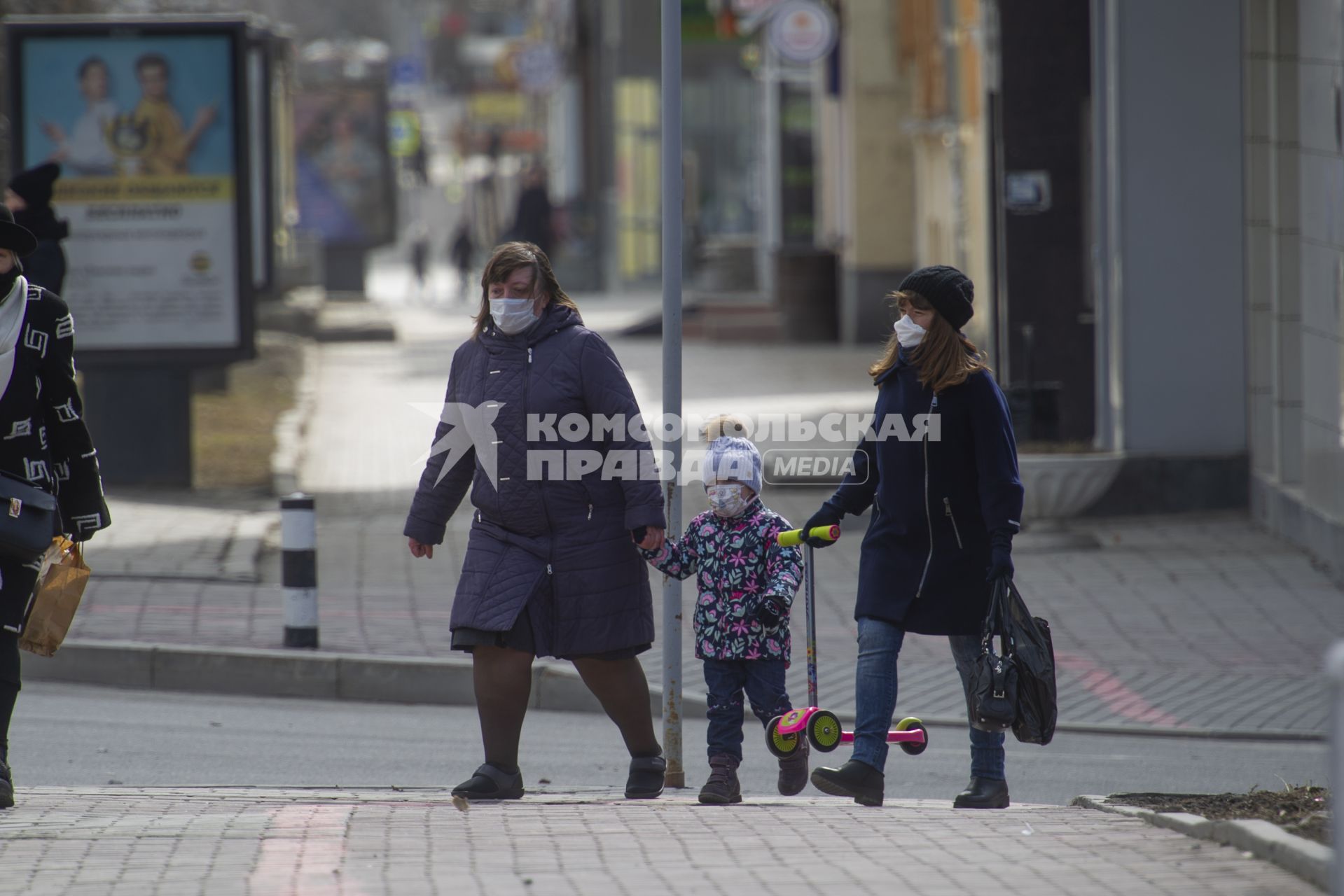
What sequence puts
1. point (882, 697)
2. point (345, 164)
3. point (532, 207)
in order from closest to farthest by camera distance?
1. point (882, 697)
2. point (532, 207)
3. point (345, 164)

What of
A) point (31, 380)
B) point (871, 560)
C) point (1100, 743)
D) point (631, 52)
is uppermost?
point (631, 52)

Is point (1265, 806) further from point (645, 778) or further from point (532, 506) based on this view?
point (532, 506)

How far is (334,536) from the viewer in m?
12.7

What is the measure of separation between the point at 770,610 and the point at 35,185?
6696 mm

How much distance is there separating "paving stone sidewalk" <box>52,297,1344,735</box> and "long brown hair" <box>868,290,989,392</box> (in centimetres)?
270

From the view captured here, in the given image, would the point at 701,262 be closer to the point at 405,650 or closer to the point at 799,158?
the point at 799,158

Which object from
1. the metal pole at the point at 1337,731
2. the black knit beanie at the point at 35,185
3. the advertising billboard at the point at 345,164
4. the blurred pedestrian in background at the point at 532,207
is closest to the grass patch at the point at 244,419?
the black knit beanie at the point at 35,185

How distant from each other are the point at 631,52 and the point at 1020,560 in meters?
26.5

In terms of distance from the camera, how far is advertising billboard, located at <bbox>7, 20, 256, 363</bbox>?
1405cm

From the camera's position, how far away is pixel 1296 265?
40.7 ft

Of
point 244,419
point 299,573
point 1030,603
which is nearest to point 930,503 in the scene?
point 299,573

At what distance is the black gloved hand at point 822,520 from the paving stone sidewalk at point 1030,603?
7.78 feet

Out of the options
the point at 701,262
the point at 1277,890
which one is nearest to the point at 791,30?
the point at 701,262

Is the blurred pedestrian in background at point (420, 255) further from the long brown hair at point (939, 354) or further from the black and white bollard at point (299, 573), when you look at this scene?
the long brown hair at point (939, 354)
